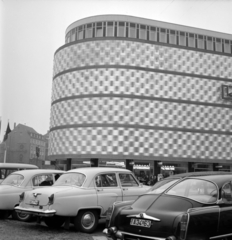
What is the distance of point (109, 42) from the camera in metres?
35.0

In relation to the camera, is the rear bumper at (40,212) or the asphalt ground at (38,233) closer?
the asphalt ground at (38,233)

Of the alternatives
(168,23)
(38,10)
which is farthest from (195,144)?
(38,10)

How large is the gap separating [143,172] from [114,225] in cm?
2990

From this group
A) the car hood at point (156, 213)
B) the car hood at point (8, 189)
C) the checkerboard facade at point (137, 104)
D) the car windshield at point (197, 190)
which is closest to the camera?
the car hood at point (156, 213)

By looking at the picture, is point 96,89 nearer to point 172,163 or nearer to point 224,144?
point 172,163

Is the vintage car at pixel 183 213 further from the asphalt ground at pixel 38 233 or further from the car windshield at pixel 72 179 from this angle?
the car windshield at pixel 72 179

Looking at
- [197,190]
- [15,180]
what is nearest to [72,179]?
[15,180]

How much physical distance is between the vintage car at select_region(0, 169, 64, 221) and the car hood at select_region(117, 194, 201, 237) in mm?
5272

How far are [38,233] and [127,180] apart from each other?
10.1 feet

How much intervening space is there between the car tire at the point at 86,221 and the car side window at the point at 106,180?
2.71 feet

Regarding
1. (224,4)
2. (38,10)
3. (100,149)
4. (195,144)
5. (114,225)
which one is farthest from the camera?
(195,144)

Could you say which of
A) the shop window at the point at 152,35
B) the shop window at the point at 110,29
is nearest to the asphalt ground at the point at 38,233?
the shop window at the point at 110,29

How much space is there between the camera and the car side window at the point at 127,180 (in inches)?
382

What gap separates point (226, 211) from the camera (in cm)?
539
